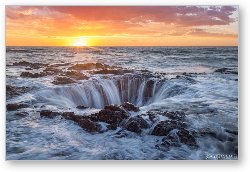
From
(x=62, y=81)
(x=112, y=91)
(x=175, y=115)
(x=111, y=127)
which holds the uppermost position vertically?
(x=62, y=81)

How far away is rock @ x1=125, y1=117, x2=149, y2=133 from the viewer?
4480 mm

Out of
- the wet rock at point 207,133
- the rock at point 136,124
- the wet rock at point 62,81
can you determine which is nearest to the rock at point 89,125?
the rock at point 136,124

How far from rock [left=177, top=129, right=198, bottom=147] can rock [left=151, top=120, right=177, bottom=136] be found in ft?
0.31

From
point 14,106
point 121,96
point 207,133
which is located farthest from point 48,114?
point 207,133

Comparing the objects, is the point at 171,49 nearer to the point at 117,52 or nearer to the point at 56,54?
the point at 117,52

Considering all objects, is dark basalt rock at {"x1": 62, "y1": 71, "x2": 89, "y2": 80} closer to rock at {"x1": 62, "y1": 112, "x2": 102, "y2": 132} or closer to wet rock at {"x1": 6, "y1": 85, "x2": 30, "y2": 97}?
rock at {"x1": 62, "y1": 112, "x2": 102, "y2": 132}

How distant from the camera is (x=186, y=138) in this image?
4.41m

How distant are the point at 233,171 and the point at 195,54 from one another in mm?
1286

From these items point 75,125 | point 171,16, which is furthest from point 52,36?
point 171,16

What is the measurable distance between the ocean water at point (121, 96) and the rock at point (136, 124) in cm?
5

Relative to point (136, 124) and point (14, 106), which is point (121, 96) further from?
point (14, 106)

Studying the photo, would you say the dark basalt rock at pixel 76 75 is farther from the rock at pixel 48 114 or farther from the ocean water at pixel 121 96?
the rock at pixel 48 114

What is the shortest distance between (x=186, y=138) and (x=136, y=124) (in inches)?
21.0

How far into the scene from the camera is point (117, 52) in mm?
4602
